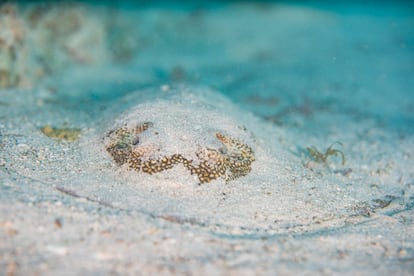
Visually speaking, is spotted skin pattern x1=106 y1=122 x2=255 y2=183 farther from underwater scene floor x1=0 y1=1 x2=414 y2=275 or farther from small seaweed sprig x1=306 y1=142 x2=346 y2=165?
small seaweed sprig x1=306 y1=142 x2=346 y2=165

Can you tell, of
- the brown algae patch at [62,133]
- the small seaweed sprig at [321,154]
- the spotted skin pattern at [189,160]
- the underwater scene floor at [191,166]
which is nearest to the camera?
the underwater scene floor at [191,166]

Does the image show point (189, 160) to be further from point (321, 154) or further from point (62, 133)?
point (321, 154)

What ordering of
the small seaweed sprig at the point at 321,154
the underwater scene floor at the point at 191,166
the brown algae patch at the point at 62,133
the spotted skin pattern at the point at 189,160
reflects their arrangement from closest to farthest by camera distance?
the underwater scene floor at the point at 191,166 < the spotted skin pattern at the point at 189,160 < the brown algae patch at the point at 62,133 < the small seaweed sprig at the point at 321,154

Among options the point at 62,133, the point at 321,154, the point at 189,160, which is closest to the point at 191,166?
the point at 189,160

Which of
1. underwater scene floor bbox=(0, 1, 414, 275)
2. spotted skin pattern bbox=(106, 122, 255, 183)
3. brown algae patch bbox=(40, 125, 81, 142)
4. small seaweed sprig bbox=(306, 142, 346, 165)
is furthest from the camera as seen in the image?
small seaweed sprig bbox=(306, 142, 346, 165)

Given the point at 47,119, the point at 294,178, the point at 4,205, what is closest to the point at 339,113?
the point at 294,178

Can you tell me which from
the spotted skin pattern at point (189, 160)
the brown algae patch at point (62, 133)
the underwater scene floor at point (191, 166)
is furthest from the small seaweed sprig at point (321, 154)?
the brown algae patch at point (62, 133)

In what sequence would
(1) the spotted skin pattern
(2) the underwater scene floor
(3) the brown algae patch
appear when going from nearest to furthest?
Result: 1. (2) the underwater scene floor
2. (1) the spotted skin pattern
3. (3) the brown algae patch

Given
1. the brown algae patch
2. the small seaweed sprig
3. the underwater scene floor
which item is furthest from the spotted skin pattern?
the small seaweed sprig

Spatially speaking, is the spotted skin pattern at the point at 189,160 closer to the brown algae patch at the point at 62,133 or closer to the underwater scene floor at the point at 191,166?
the underwater scene floor at the point at 191,166
